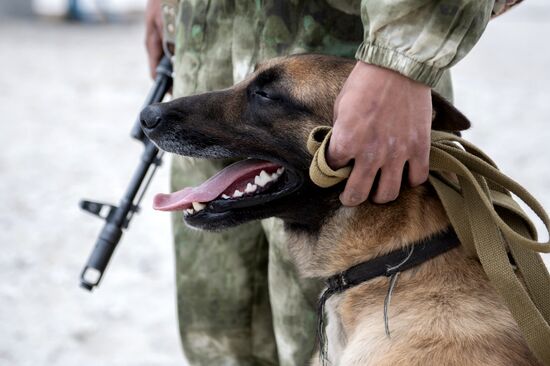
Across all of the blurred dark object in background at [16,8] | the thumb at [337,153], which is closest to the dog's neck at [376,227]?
the thumb at [337,153]

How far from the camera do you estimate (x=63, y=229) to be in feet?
15.3

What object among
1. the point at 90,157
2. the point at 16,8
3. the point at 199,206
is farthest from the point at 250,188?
the point at 16,8

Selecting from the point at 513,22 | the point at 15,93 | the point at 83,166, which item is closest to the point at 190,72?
the point at 83,166

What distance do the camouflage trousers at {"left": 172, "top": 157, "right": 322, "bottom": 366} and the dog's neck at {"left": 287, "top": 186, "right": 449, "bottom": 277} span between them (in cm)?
33

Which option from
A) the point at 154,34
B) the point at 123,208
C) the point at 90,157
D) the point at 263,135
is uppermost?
the point at 263,135

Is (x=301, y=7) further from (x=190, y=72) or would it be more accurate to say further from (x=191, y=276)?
(x=191, y=276)

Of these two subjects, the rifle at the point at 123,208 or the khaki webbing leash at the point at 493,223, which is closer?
the khaki webbing leash at the point at 493,223

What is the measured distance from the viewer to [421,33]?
5.33 ft

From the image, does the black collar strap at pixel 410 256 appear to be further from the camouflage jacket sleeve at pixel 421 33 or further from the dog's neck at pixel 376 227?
the camouflage jacket sleeve at pixel 421 33

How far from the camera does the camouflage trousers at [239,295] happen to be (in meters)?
2.35

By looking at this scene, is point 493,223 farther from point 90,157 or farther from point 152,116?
point 90,157

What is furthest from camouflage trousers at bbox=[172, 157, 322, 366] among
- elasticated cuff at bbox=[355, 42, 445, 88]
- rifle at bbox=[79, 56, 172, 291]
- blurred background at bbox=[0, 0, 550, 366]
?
blurred background at bbox=[0, 0, 550, 366]

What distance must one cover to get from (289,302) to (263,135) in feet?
2.06

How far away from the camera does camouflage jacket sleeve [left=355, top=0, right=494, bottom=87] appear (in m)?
1.61
